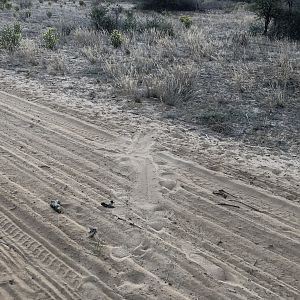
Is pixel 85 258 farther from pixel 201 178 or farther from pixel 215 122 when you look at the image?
pixel 215 122

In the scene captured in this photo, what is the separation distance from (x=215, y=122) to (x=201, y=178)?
1925mm

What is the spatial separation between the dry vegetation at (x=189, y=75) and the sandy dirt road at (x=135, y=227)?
1669 millimetres

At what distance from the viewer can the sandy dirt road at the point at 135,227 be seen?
4051 mm

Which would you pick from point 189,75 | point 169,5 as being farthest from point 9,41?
point 169,5

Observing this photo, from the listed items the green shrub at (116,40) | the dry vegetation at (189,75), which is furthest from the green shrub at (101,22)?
the green shrub at (116,40)

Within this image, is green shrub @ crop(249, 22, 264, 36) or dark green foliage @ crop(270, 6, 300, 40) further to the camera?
green shrub @ crop(249, 22, 264, 36)

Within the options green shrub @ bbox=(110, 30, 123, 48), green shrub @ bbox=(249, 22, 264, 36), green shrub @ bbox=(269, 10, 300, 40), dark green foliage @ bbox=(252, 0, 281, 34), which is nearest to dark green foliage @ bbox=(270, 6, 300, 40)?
green shrub @ bbox=(269, 10, 300, 40)

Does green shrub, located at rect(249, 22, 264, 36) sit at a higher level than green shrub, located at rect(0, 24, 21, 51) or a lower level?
lower

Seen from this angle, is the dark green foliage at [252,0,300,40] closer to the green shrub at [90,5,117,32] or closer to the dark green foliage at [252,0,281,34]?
the dark green foliage at [252,0,281,34]

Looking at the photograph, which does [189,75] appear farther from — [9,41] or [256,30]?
[256,30]

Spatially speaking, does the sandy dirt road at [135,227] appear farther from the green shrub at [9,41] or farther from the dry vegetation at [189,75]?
the green shrub at [9,41]

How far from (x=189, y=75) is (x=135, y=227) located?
5246 millimetres

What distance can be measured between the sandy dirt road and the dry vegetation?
167 centimetres

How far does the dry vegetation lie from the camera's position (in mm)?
7719
